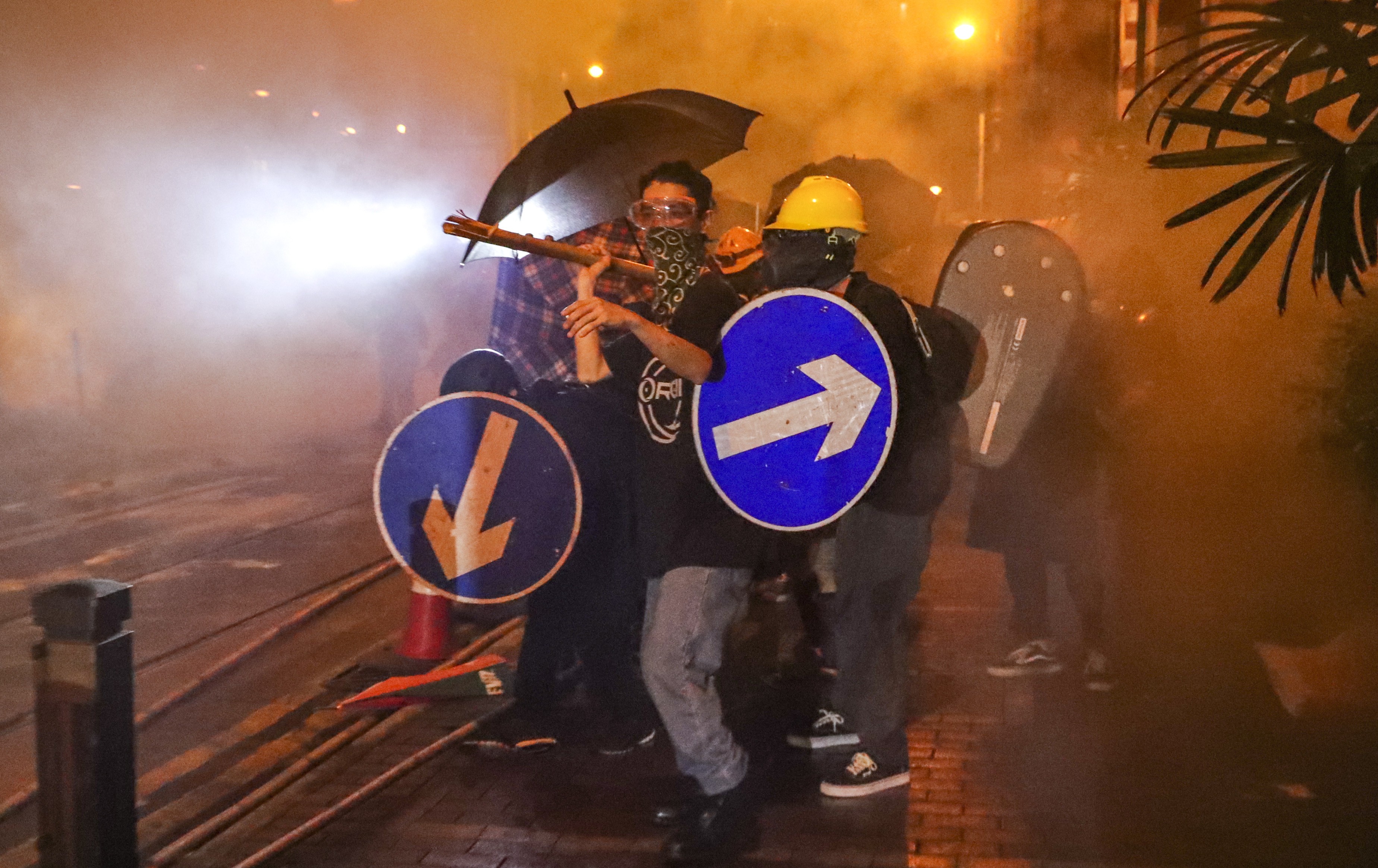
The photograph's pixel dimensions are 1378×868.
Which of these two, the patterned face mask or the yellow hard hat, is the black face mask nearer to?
the yellow hard hat

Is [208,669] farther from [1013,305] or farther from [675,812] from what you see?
[1013,305]

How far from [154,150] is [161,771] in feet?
40.0

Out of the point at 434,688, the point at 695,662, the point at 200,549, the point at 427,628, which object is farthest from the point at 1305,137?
the point at 200,549

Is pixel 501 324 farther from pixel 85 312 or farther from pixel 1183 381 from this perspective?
pixel 85 312

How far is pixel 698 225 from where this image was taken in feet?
11.0

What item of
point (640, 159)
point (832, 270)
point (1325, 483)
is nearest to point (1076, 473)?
point (1325, 483)

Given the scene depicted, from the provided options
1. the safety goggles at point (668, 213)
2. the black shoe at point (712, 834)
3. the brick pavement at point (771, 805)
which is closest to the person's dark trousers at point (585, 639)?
the brick pavement at point (771, 805)

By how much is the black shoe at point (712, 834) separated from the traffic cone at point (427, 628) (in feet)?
6.20

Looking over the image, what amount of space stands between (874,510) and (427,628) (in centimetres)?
226

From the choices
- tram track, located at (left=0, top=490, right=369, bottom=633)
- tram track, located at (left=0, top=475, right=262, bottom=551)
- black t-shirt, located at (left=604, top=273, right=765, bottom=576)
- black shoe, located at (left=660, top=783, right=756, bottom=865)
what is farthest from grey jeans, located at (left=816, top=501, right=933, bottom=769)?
tram track, located at (left=0, top=475, right=262, bottom=551)

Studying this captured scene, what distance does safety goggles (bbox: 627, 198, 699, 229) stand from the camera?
10.8 feet

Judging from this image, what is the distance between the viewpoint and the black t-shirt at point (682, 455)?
307 cm

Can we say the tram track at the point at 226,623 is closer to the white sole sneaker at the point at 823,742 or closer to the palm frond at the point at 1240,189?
the white sole sneaker at the point at 823,742

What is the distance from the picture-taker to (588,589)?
13.5ft
